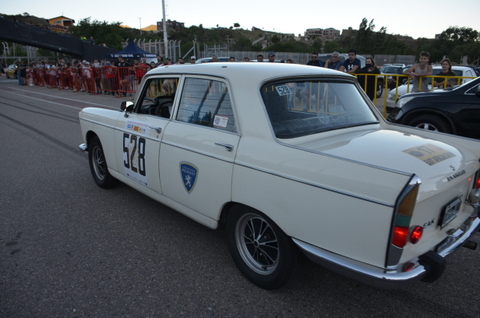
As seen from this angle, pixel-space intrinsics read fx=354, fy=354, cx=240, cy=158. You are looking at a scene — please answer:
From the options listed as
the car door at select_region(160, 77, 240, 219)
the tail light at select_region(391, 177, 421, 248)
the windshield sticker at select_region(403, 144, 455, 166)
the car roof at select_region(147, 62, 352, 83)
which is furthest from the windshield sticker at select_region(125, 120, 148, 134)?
the tail light at select_region(391, 177, 421, 248)

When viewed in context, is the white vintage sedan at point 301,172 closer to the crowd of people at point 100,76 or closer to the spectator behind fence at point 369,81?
the spectator behind fence at point 369,81

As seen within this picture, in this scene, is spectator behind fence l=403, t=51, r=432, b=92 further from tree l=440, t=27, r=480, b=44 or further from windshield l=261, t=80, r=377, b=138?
tree l=440, t=27, r=480, b=44

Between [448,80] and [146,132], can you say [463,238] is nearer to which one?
[146,132]

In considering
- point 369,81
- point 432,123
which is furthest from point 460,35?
point 432,123

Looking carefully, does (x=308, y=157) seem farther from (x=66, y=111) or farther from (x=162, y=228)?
(x=66, y=111)

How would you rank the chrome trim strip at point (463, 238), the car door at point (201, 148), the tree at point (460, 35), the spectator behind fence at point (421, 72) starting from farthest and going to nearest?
the tree at point (460, 35)
the spectator behind fence at point (421, 72)
the car door at point (201, 148)
the chrome trim strip at point (463, 238)

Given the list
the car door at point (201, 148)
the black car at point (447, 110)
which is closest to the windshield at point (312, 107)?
the car door at point (201, 148)

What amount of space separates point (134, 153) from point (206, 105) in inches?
46.0

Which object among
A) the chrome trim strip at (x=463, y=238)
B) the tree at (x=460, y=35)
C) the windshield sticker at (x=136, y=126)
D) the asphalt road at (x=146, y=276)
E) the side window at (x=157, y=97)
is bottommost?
the asphalt road at (x=146, y=276)

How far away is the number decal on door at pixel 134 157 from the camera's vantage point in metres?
3.71

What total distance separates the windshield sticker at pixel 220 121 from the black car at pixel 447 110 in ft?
15.4

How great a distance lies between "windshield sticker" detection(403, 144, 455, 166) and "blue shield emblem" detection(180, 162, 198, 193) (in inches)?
65.9

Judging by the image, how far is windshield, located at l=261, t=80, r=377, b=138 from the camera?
9.10ft

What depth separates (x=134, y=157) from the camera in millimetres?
3846
